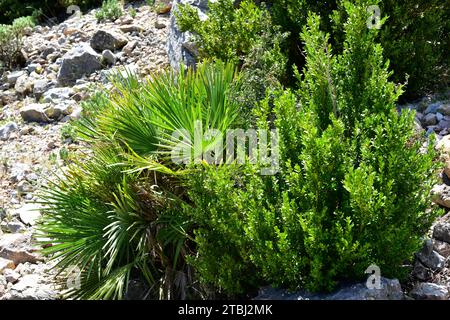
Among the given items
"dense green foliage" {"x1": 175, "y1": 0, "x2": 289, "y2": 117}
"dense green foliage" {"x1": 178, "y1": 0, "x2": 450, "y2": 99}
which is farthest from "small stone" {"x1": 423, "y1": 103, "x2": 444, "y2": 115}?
"dense green foliage" {"x1": 175, "y1": 0, "x2": 289, "y2": 117}

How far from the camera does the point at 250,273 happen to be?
15.0 ft

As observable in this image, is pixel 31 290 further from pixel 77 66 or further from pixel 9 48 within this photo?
pixel 9 48

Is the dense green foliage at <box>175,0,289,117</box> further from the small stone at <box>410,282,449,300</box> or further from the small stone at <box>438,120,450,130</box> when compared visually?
the small stone at <box>410,282,449,300</box>

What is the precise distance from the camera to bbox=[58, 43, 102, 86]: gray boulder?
846 centimetres

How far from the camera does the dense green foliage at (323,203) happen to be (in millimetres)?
4062

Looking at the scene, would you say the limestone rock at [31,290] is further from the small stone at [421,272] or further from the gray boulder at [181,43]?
the gray boulder at [181,43]

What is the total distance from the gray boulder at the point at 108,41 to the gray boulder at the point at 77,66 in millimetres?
269

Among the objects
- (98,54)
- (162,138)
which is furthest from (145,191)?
(98,54)

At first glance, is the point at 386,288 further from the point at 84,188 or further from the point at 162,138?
the point at 84,188

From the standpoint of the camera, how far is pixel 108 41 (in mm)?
8727

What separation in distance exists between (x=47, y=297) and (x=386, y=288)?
2.52m

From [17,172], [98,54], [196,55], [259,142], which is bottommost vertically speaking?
[259,142]

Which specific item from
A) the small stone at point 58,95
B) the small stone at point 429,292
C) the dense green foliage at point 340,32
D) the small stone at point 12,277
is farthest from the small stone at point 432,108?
the small stone at point 58,95
